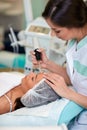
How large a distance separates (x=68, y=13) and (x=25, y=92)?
1.89 feet

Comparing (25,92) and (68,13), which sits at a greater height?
(68,13)

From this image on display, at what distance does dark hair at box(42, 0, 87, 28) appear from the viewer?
131cm

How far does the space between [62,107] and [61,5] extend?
0.51 m

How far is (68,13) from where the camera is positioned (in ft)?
4.28

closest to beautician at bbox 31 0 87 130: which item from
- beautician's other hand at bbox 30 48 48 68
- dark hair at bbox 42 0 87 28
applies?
dark hair at bbox 42 0 87 28

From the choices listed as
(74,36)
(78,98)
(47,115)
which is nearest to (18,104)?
(47,115)

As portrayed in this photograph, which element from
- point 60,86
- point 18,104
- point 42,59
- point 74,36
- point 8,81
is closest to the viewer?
point 60,86

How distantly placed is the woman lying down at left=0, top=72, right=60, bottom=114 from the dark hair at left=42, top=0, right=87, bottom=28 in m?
0.32

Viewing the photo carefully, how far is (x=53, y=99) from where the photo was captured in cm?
140

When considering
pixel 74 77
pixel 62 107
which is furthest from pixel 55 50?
pixel 62 107

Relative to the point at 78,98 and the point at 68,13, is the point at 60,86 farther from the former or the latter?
the point at 68,13

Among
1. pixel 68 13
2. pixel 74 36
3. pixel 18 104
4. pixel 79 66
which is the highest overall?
pixel 68 13

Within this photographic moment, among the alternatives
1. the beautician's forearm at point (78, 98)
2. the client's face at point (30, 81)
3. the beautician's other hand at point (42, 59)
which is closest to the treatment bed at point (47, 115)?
the beautician's forearm at point (78, 98)

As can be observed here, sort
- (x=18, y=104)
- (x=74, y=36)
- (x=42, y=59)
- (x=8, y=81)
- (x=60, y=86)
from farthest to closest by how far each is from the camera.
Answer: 1. (x=8, y=81)
2. (x=42, y=59)
3. (x=18, y=104)
4. (x=74, y=36)
5. (x=60, y=86)
